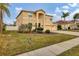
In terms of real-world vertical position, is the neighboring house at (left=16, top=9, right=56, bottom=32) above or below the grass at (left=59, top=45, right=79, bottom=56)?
above

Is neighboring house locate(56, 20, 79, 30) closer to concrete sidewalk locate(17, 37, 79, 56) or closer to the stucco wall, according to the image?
concrete sidewalk locate(17, 37, 79, 56)

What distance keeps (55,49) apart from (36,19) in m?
0.52

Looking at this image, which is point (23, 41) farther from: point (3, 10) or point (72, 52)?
point (72, 52)

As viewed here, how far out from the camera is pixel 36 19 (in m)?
3.39

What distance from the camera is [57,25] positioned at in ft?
11.2

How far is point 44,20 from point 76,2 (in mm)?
537

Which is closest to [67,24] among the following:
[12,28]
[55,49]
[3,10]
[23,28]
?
[55,49]

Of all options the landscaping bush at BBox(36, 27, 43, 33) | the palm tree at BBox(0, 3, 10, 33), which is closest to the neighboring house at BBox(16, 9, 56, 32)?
the landscaping bush at BBox(36, 27, 43, 33)

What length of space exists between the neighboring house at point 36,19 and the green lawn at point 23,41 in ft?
0.46

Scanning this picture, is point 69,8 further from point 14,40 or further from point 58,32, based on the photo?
point 14,40

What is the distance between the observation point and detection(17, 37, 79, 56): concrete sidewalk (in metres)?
3.26

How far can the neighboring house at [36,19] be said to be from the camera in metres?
3.36

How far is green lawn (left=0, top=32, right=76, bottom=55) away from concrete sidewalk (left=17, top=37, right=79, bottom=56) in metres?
0.06

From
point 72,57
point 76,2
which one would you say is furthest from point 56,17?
point 72,57
